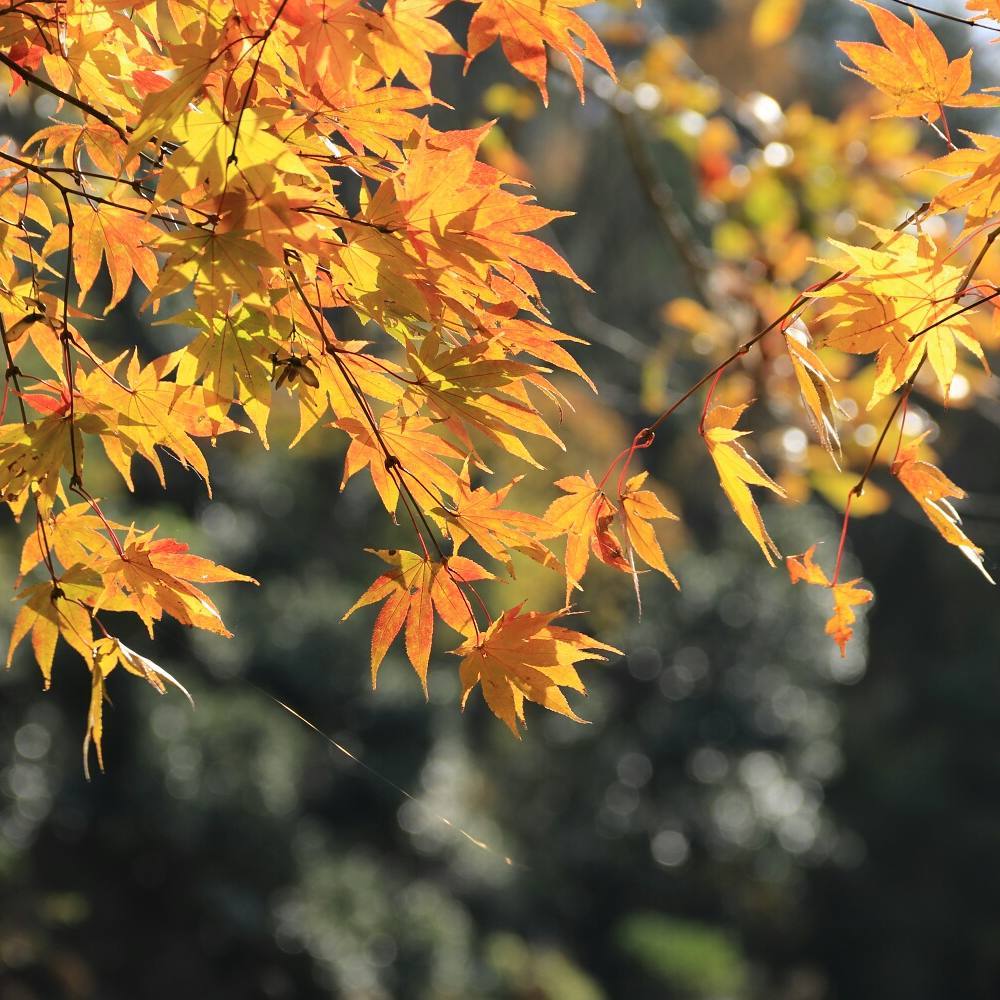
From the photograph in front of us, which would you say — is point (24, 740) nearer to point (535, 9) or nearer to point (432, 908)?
point (432, 908)

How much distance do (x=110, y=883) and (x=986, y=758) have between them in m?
5.17

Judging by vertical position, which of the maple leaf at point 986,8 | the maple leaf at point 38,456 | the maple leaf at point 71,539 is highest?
the maple leaf at point 986,8

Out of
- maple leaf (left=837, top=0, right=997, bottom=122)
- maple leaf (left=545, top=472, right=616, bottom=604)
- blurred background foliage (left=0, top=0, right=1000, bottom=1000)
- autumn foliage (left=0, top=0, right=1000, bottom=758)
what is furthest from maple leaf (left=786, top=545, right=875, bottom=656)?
blurred background foliage (left=0, top=0, right=1000, bottom=1000)

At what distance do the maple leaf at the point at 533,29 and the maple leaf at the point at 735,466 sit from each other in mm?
169

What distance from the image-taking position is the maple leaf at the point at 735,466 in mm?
546

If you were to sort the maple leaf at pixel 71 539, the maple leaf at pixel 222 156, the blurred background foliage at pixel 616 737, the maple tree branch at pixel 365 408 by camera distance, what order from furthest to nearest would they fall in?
the blurred background foliage at pixel 616 737
the maple leaf at pixel 71 539
the maple tree branch at pixel 365 408
the maple leaf at pixel 222 156

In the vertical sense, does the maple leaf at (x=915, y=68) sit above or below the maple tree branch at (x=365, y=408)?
above

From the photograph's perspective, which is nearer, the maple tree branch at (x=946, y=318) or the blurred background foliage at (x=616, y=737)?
the maple tree branch at (x=946, y=318)

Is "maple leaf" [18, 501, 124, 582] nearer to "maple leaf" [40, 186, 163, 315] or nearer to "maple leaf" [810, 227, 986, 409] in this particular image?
"maple leaf" [40, 186, 163, 315]

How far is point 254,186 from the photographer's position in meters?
0.45

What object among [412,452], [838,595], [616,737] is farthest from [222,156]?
[616,737]

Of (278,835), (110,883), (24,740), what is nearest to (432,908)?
(278,835)

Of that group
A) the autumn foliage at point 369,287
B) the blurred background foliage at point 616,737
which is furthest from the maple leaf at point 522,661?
the blurred background foliage at point 616,737

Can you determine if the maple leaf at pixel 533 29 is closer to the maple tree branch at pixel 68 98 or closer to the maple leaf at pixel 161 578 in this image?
the maple tree branch at pixel 68 98
